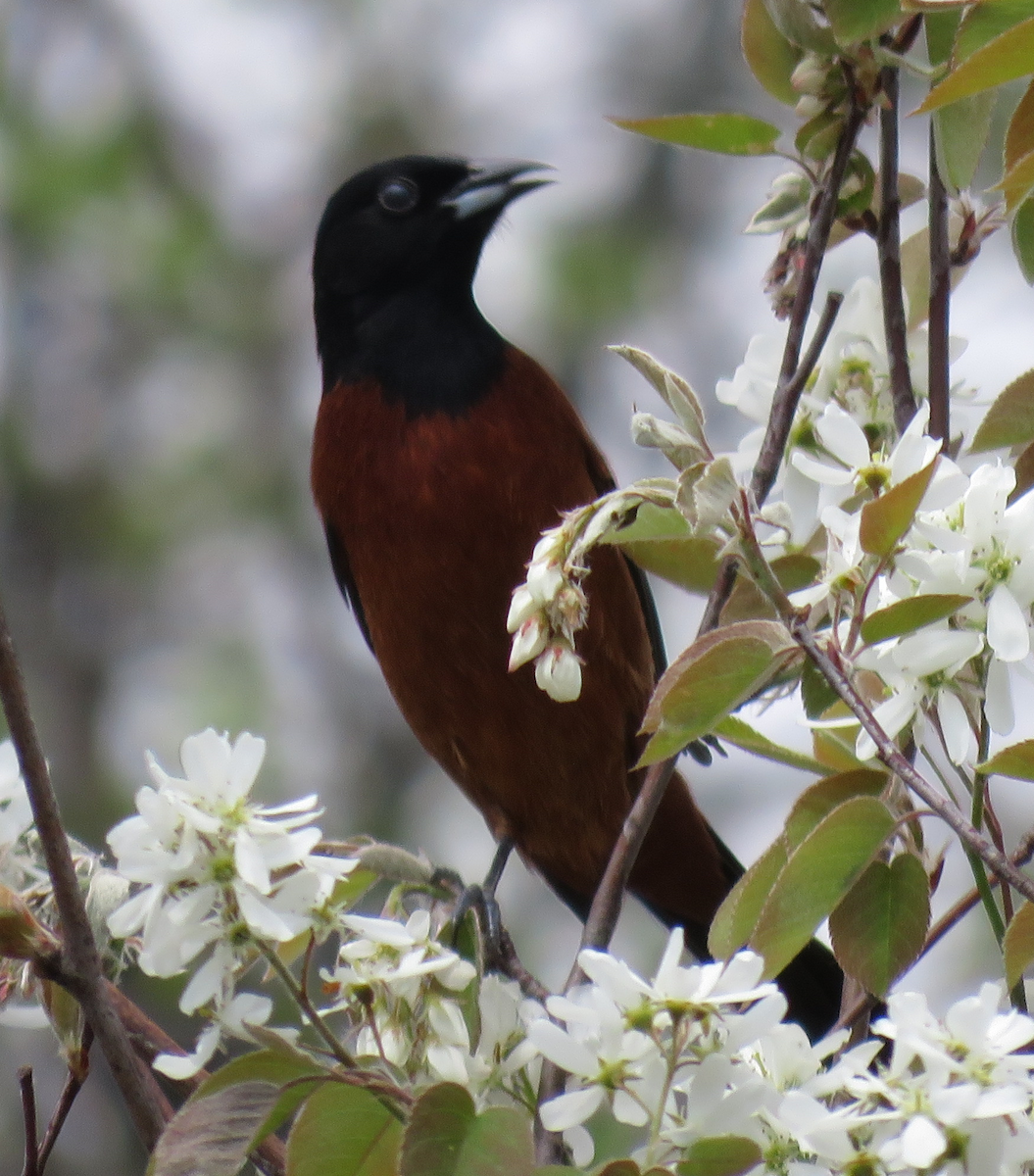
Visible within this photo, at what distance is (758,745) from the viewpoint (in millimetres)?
1646

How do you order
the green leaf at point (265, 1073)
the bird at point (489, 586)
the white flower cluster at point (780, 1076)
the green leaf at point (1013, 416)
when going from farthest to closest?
1. the bird at point (489, 586)
2. the green leaf at point (1013, 416)
3. the green leaf at point (265, 1073)
4. the white flower cluster at point (780, 1076)

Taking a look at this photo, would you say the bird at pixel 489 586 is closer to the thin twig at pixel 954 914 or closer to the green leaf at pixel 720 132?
the green leaf at pixel 720 132

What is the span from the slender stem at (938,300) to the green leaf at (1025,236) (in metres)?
0.11

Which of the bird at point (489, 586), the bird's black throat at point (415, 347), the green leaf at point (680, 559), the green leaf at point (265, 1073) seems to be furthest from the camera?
the bird's black throat at point (415, 347)

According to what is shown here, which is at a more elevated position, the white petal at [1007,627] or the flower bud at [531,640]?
the white petal at [1007,627]

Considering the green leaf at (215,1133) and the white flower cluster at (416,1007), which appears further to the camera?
the white flower cluster at (416,1007)

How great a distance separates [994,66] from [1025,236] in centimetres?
34

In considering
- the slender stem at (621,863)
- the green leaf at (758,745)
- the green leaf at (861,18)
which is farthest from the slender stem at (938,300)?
the slender stem at (621,863)

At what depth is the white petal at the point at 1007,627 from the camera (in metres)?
1.24

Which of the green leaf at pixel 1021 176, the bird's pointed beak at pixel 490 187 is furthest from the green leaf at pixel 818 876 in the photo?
the bird's pointed beak at pixel 490 187

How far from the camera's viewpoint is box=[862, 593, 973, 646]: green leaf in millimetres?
1252

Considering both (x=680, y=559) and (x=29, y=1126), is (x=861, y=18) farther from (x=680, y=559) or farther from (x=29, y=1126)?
(x=29, y=1126)

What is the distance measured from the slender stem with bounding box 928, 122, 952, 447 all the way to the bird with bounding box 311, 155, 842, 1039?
1325 mm

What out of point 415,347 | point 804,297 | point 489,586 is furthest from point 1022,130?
point 415,347
